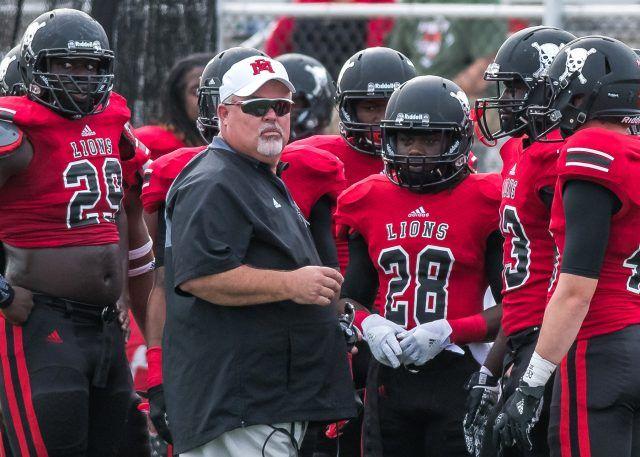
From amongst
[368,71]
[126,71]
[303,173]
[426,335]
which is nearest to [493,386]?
[426,335]

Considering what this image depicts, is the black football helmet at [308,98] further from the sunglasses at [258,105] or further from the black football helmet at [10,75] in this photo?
the sunglasses at [258,105]

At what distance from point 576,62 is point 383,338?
1.18m

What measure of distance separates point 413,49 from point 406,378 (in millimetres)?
4024

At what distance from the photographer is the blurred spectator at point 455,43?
850cm

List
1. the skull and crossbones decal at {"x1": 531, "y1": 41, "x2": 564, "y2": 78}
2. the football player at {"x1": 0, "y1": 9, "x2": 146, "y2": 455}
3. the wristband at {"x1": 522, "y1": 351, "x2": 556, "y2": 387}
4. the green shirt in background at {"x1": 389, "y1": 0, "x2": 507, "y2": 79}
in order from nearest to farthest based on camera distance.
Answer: the wristband at {"x1": 522, "y1": 351, "x2": 556, "y2": 387}
the skull and crossbones decal at {"x1": 531, "y1": 41, "x2": 564, "y2": 78}
the football player at {"x1": 0, "y1": 9, "x2": 146, "y2": 455}
the green shirt in background at {"x1": 389, "y1": 0, "x2": 507, "y2": 79}

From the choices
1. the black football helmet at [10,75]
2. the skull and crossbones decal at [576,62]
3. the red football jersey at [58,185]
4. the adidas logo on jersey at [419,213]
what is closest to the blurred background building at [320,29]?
the black football helmet at [10,75]

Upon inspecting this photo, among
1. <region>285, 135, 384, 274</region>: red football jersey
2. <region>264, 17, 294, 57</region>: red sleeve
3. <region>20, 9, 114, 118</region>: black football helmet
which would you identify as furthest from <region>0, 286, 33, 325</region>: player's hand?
<region>264, 17, 294, 57</region>: red sleeve

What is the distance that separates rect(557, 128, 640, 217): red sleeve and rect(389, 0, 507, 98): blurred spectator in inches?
171

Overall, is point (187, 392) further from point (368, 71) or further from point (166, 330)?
point (368, 71)

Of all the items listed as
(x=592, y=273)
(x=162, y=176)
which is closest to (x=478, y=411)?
(x=592, y=273)

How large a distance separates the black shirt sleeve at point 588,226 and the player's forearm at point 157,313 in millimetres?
1606

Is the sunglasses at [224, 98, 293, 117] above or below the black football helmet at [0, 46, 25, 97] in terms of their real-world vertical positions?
above

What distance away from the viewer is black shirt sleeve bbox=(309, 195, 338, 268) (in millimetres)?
4977

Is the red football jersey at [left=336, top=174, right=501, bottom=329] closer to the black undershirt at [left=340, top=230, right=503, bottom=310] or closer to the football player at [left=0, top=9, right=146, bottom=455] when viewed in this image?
the black undershirt at [left=340, top=230, right=503, bottom=310]
